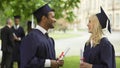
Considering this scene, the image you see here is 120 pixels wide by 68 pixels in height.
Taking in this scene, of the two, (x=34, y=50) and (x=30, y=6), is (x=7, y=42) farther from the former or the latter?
(x=34, y=50)

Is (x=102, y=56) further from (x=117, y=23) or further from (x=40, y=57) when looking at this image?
(x=117, y=23)

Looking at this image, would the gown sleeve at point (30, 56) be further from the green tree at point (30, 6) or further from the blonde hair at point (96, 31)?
the green tree at point (30, 6)

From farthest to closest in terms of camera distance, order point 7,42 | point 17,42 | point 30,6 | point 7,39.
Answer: point 30,6 → point 7,42 → point 7,39 → point 17,42

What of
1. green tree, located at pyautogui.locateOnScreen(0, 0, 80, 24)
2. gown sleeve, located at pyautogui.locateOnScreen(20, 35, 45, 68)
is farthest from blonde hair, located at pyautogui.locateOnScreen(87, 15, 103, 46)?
green tree, located at pyautogui.locateOnScreen(0, 0, 80, 24)

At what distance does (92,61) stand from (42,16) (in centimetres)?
89

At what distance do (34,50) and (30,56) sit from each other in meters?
0.09

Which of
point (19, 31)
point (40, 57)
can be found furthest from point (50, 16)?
point (19, 31)

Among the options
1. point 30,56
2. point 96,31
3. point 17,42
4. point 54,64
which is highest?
point 96,31

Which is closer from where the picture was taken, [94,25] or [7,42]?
[94,25]

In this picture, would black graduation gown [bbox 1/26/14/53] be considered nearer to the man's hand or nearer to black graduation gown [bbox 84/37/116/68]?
black graduation gown [bbox 84/37/116/68]

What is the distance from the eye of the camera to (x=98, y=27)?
6.41 meters

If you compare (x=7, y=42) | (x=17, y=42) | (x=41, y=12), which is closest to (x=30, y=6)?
(x=7, y=42)

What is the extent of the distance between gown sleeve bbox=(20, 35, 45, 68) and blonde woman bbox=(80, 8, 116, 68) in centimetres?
61

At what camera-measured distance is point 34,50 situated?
245 inches
